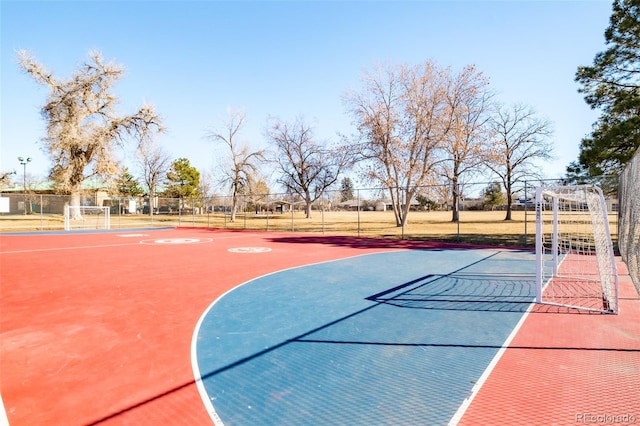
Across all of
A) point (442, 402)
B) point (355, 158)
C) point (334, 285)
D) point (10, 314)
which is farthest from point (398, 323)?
point (355, 158)

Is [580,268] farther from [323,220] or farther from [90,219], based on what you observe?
[90,219]

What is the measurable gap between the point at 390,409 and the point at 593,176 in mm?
17725

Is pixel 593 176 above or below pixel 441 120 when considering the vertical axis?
below

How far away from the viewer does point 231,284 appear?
8453 mm

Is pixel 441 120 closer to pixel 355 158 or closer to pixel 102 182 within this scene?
pixel 355 158

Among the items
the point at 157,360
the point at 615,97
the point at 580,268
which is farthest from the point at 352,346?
the point at 615,97

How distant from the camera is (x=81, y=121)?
33469mm

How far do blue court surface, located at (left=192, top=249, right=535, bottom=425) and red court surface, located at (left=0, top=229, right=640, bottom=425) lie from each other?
0.90ft

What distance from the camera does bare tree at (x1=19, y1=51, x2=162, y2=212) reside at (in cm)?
3183

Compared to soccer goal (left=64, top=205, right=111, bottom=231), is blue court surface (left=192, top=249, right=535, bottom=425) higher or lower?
lower

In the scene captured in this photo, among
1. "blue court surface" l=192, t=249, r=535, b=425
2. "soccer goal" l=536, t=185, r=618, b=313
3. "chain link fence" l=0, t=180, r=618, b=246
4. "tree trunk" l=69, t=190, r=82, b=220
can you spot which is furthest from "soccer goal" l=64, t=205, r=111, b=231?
"soccer goal" l=536, t=185, r=618, b=313

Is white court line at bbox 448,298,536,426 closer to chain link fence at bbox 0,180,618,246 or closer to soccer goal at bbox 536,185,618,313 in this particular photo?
soccer goal at bbox 536,185,618,313

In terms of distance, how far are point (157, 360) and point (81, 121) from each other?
3743 cm

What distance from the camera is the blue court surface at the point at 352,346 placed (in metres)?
3.23
